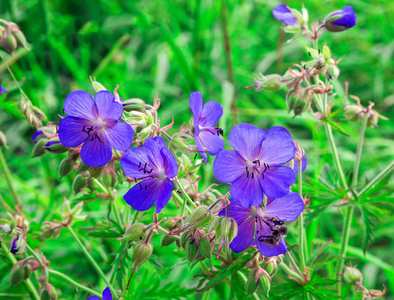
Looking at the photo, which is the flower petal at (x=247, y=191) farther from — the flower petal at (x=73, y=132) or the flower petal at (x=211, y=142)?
the flower petal at (x=73, y=132)

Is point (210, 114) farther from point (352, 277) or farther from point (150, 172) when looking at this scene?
point (352, 277)

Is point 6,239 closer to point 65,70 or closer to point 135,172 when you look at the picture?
point 135,172

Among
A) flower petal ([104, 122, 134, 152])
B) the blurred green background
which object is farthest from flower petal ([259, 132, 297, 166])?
the blurred green background

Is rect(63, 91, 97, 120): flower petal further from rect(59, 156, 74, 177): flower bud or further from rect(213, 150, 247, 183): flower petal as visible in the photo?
rect(213, 150, 247, 183): flower petal

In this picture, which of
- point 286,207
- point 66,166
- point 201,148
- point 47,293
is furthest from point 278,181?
point 47,293

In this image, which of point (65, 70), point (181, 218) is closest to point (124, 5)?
point (65, 70)

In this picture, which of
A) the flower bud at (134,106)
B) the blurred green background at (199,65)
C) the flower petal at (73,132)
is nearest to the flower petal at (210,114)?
the flower bud at (134,106)

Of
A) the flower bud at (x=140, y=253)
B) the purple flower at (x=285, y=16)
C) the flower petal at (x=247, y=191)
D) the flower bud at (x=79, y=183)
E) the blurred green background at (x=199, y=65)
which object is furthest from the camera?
the blurred green background at (x=199, y=65)
